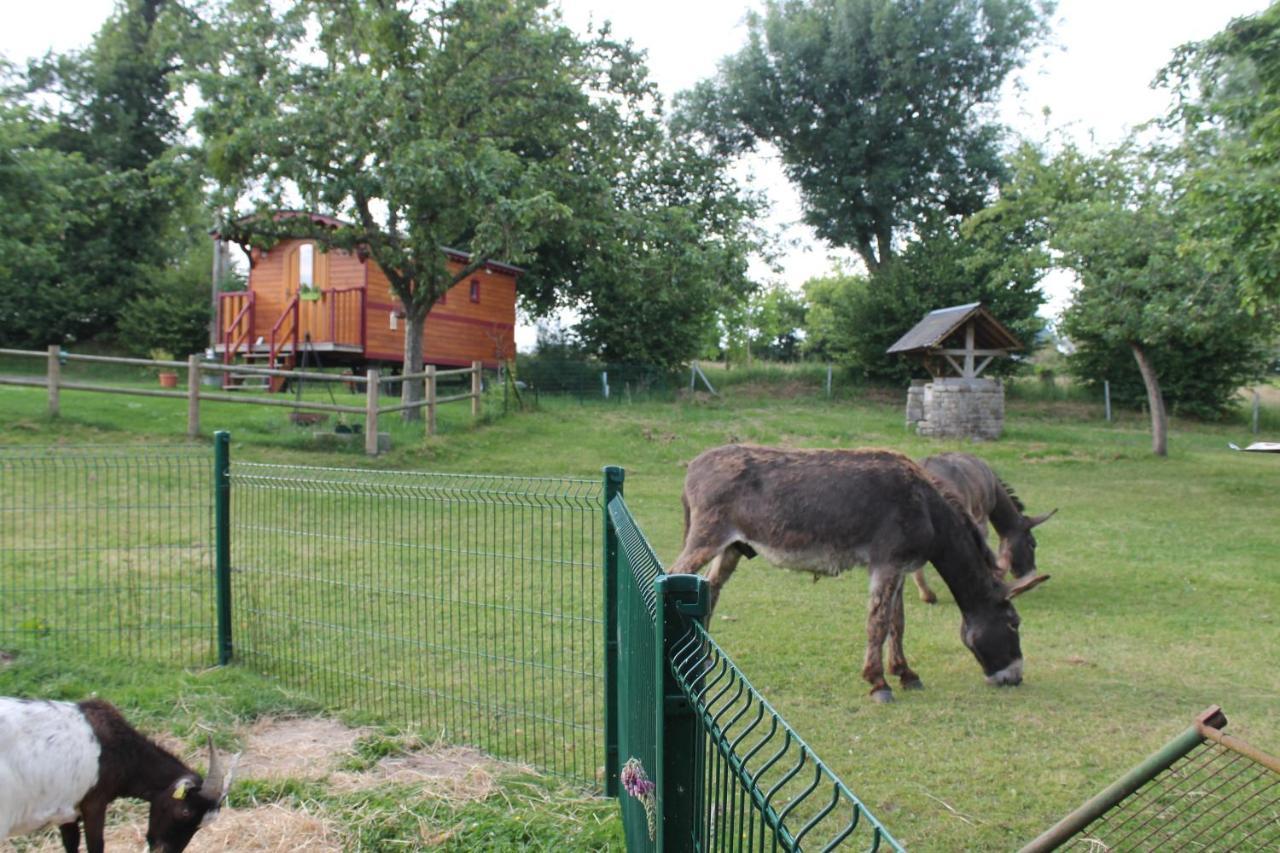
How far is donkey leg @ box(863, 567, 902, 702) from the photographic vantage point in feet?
20.6

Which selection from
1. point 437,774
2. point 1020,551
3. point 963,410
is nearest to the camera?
point 437,774

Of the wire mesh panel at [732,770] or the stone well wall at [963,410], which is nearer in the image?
the wire mesh panel at [732,770]

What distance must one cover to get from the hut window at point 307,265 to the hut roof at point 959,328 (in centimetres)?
1462

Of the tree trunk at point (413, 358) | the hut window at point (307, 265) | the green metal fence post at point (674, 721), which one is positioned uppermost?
the hut window at point (307, 265)

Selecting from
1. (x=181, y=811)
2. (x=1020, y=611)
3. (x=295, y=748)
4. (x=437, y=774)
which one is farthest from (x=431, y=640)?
(x=1020, y=611)

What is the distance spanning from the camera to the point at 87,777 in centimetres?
395

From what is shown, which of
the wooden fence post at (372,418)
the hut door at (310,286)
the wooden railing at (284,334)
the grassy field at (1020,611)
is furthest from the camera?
the hut door at (310,286)

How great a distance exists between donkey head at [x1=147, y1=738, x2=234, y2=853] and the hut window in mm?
21017

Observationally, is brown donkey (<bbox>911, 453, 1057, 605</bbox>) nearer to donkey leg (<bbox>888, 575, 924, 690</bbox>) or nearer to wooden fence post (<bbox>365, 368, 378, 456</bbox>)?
donkey leg (<bbox>888, 575, 924, 690</bbox>)

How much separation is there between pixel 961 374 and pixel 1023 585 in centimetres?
1824

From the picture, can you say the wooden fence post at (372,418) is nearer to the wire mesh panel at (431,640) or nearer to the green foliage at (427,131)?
the green foliage at (427,131)

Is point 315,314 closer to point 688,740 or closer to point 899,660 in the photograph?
point 899,660

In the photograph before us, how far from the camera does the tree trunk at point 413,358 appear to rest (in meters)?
18.6

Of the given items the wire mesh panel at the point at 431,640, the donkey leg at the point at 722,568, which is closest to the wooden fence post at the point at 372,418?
the wire mesh panel at the point at 431,640
